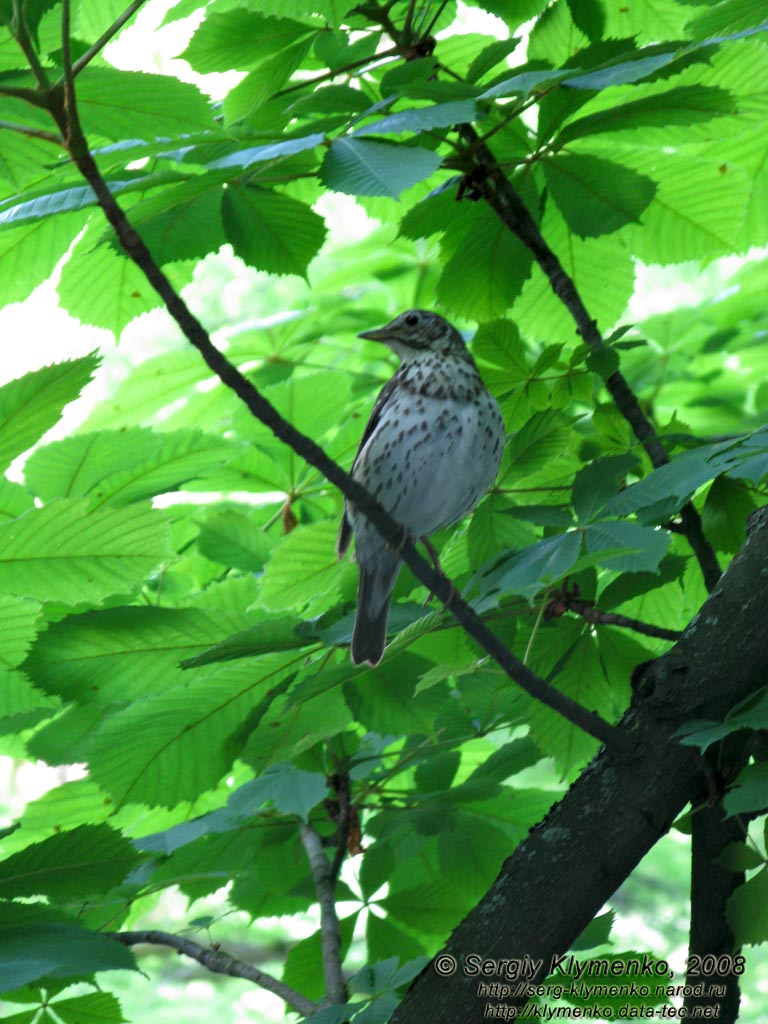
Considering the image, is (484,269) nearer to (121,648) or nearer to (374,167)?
(374,167)

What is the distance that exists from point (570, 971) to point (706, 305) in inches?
80.1

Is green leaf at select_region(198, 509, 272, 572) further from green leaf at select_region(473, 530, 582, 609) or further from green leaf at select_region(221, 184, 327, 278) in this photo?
green leaf at select_region(473, 530, 582, 609)

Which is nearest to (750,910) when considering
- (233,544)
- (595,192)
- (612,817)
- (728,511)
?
(612,817)

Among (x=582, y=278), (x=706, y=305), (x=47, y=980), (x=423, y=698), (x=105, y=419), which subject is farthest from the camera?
(x=706, y=305)

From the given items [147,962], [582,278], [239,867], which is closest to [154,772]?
[239,867]

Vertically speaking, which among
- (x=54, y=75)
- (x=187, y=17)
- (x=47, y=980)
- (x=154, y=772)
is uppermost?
(x=187, y=17)

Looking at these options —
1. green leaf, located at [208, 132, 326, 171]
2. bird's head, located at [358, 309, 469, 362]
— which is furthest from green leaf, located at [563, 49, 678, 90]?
bird's head, located at [358, 309, 469, 362]

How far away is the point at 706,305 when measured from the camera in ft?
9.86

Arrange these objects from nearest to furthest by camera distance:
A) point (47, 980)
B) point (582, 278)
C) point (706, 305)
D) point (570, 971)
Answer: point (47, 980) → point (570, 971) → point (582, 278) → point (706, 305)

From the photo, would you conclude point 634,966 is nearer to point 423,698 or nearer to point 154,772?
point 423,698

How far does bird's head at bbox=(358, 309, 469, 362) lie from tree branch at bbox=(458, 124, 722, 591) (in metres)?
0.68

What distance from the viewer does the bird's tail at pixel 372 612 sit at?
1.64 meters

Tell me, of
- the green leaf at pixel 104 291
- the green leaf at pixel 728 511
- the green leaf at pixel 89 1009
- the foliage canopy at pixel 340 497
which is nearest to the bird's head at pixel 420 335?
the foliage canopy at pixel 340 497

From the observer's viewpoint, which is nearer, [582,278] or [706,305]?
[582,278]
